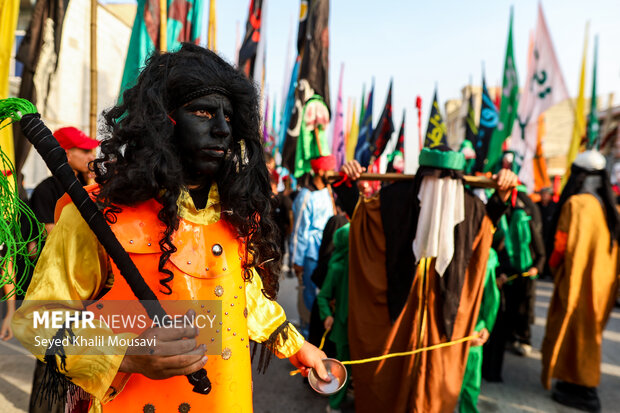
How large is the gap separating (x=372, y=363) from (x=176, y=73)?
2638mm

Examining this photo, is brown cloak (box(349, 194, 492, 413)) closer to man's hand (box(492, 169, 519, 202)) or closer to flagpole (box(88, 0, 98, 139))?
man's hand (box(492, 169, 519, 202))

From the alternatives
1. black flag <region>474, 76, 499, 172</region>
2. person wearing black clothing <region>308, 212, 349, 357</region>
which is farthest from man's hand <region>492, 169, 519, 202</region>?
black flag <region>474, 76, 499, 172</region>

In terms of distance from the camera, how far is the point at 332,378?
1.47 metres

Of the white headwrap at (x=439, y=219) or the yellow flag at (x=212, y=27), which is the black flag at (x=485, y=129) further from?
the white headwrap at (x=439, y=219)

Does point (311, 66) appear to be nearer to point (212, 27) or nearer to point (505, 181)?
point (212, 27)

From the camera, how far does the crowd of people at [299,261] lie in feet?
3.80

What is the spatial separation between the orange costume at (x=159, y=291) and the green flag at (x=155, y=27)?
2.83m

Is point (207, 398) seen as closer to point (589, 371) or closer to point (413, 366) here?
point (413, 366)

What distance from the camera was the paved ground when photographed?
12.1 feet

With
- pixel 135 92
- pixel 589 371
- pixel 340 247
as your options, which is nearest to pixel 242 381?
pixel 135 92

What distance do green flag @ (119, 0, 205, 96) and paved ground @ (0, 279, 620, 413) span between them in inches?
123

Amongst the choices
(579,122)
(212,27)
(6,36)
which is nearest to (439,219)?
(6,36)

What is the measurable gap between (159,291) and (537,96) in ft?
28.1

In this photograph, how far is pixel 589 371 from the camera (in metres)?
3.75
